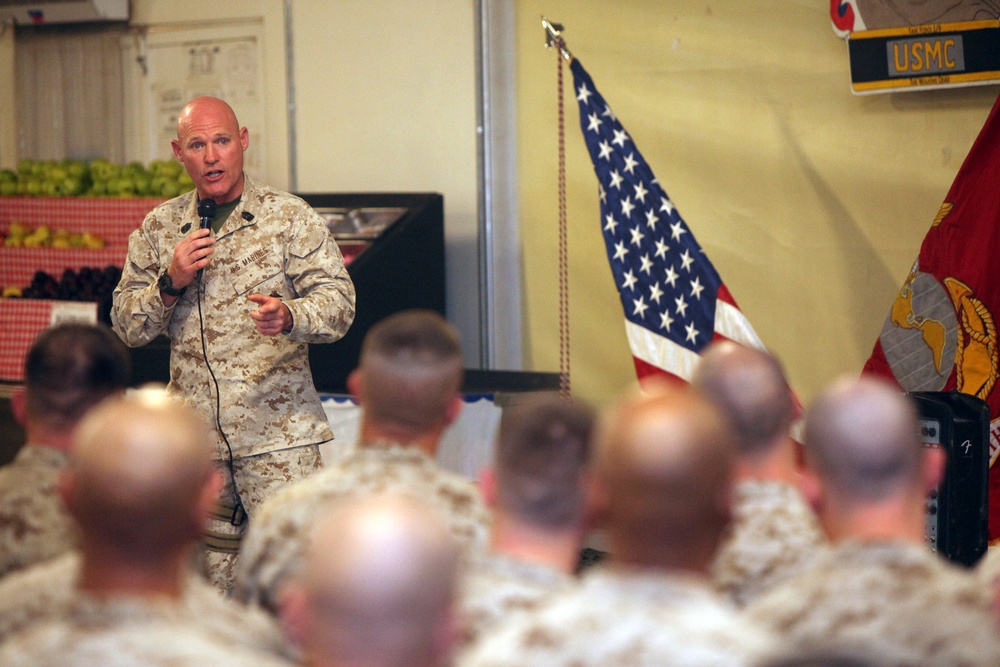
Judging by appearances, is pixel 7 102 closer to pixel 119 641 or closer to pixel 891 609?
pixel 119 641

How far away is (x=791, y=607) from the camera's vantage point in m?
1.62

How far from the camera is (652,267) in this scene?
449cm

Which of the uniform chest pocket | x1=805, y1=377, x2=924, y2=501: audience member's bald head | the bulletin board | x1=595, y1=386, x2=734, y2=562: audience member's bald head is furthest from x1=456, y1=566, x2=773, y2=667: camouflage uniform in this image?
the bulletin board

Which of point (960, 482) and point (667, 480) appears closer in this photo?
point (667, 480)

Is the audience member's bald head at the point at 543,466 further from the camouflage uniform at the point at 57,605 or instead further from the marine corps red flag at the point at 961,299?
the marine corps red flag at the point at 961,299

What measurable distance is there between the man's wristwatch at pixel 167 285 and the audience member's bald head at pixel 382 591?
2.17m

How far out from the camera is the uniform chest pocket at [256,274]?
352 cm

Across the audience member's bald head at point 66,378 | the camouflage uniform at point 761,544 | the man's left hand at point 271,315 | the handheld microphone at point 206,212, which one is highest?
the handheld microphone at point 206,212

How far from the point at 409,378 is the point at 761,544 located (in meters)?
0.66

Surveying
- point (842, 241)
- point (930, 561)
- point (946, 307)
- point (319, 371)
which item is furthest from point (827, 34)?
point (930, 561)

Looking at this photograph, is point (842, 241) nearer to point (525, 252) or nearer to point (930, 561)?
point (525, 252)

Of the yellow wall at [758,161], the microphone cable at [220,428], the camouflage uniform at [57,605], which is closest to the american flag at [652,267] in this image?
the yellow wall at [758,161]

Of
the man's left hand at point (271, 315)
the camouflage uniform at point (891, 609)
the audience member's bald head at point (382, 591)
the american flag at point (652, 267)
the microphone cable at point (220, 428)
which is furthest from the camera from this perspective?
the american flag at point (652, 267)

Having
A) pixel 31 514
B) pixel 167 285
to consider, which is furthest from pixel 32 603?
pixel 167 285
